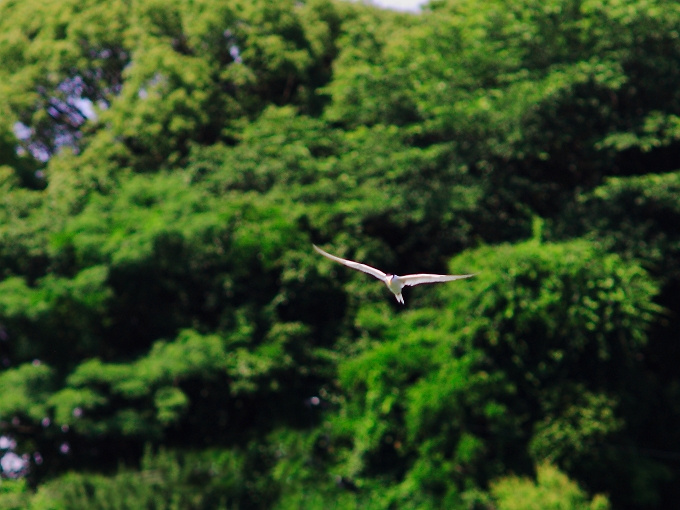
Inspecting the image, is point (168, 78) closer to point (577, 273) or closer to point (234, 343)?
point (234, 343)

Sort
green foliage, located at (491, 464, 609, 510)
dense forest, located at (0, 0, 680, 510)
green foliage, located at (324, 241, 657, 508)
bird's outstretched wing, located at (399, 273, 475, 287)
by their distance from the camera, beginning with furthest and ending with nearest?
dense forest, located at (0, 0, 680, 510)
green foliage, located at (324, 241, 657, 508)
green foliage, located at (491, 464, 609, 510)
bird's outstretched wing, located at (399, 273, 475, 287)

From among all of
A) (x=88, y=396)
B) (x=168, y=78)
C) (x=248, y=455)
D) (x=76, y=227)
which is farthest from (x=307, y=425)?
(x=168, y=78)

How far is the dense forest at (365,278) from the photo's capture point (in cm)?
1289

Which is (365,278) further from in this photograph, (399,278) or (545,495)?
(399,278)

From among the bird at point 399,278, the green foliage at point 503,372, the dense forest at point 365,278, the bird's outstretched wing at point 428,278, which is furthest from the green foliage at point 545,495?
the bird's outstretched wing at point 428,278

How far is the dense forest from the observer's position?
12891 mm

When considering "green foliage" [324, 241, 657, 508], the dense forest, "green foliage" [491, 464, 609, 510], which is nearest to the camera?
"green foliage" [491, 464, 609, 510]

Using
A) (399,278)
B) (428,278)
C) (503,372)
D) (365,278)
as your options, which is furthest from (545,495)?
(428,278)

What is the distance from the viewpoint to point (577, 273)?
12422 mm

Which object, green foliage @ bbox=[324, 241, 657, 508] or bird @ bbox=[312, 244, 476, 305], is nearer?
bird @ bbox=[312, 244, 476, 305]

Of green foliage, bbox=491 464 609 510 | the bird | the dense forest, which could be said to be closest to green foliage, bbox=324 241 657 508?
the dense forest

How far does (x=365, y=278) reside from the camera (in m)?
14.4

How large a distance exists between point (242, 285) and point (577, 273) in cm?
491

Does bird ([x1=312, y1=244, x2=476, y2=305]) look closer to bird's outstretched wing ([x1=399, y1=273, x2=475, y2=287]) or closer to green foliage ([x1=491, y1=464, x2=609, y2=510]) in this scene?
bird's outstretched wing ([x1=399, y1=273, x2=475, y2=287])
